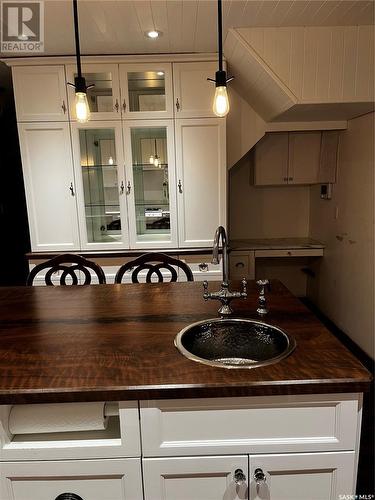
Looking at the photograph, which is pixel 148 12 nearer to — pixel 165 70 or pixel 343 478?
pixel 165 70

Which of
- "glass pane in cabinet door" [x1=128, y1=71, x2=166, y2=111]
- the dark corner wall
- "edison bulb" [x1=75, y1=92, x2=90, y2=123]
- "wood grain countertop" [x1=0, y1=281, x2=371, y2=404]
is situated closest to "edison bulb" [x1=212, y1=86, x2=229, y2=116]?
"edison bulb" [x1=75, y1=92, x2=90, y2=123]

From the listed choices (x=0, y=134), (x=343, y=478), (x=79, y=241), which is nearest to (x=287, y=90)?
(x=79, y=241)

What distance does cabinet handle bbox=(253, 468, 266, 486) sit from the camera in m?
1.01

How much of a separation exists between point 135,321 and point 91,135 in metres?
2.01

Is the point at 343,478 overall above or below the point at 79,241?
below

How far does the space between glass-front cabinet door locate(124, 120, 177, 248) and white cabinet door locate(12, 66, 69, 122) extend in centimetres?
57

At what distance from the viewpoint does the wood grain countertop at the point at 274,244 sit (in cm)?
352

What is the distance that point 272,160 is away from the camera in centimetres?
357

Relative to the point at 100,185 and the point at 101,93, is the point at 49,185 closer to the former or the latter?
the point at 100,185

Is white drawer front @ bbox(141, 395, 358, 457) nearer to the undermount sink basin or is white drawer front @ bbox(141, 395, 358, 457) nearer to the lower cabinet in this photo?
the lower cabinet

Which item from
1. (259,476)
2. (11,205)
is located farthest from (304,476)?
(11,205)

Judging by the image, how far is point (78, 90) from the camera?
5.22ft

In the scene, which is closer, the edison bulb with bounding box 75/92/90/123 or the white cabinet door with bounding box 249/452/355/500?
the white cabinet door with bounding box 249/452/355/500

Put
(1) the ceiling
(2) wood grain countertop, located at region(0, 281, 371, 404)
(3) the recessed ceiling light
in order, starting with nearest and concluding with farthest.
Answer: (2) wood grain countertop, located at region(0, 281, 371, 404)
(1) the ceiling
(3) the recessed ceiling light
